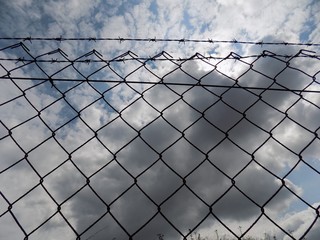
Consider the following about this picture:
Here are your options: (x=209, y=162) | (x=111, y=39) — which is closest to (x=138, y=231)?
(x=209, y=162)

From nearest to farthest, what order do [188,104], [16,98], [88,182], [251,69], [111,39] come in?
[88,182], [16,98], [188,104], [251,69], [111,39]

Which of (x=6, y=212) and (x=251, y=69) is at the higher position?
(x=6, y=212)

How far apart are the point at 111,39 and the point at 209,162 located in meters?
1.75

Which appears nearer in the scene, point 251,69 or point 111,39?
point 251,69

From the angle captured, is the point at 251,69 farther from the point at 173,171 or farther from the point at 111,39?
the point at 111,39

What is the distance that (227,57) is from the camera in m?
2.58

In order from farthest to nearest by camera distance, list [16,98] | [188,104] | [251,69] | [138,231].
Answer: [251,69] → [188,104] → [16,98] → [138,231]

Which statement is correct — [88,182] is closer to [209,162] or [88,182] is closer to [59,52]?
[209,162]

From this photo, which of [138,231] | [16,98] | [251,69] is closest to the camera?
[138,231]

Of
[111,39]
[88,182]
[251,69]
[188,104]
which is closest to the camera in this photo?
[88,182]

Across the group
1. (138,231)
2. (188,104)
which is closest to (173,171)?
(138,231)

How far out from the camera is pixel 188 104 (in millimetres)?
2307

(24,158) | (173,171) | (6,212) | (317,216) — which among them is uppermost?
(24,158)

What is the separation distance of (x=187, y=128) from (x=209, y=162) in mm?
288
